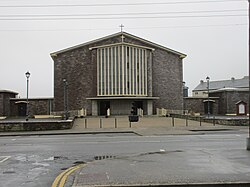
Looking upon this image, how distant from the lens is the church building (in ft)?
170

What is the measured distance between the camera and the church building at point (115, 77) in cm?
5184

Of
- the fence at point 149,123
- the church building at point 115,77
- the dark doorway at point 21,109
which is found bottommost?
the fence at point 149,123

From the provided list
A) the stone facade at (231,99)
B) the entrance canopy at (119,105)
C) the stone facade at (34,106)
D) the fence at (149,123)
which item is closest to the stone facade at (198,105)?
the stone facade at (231,99)

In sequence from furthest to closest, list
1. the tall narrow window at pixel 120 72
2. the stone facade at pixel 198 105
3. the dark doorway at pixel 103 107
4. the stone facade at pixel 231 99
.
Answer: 1. the stone facade at pixel 198 105
2. the stone facade at pixel 231 99
3. the dark doorway at pixel 103 107
4. the tall narrow window at pixel 120 72

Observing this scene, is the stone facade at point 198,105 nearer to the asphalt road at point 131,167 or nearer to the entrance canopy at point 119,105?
the entrance canopy at point 119,105

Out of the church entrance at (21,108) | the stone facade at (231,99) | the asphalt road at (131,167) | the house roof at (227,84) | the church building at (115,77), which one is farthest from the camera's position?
the house roof at (227,84)

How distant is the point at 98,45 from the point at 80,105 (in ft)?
34.6

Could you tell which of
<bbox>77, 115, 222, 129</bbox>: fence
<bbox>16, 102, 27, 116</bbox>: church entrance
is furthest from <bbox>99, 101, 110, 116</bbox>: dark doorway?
<bbox>77, 115, 222, 129</bbox>: fence

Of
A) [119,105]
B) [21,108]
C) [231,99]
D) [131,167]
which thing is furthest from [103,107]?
[131,167]

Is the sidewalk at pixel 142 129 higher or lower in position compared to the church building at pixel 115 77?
lower

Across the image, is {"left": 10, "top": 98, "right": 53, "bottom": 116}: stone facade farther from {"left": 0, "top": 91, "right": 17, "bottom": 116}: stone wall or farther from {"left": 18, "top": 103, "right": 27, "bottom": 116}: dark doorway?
{"left": 0, "top": 91, "right": 17, "bottom": 116}: stone wall

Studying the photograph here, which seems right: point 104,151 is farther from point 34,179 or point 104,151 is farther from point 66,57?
point 66,57

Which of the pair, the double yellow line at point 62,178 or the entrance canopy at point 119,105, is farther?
the entrance canopy at point 119,105

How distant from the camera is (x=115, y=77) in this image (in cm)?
5162
